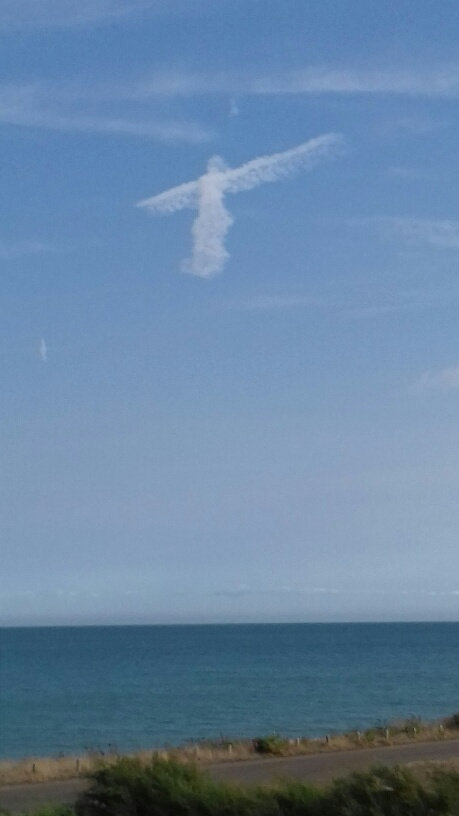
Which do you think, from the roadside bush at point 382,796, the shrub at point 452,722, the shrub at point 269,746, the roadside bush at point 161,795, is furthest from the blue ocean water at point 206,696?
the roadside bush at point 382,796

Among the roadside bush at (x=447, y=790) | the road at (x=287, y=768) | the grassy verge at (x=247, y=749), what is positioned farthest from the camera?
the grassy verge at (x=247, y=749)

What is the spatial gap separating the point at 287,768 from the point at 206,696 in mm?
53560

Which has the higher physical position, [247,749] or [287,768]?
[247,749]

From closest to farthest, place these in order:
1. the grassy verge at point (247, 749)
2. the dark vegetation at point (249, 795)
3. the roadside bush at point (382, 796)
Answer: the roadside bush at point (382, 796)
the dark vegetation at point (249, 795)
the grassy verge at point (247, 749)

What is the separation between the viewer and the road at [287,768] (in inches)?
901

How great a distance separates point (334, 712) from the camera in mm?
66312

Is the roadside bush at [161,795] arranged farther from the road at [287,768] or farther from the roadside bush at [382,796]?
the road at [287,768]

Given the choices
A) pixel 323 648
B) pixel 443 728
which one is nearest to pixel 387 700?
pixel 443 728

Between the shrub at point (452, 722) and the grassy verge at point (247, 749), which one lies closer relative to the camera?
the grassy verge at point (247, 749)

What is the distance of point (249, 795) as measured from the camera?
666 inches

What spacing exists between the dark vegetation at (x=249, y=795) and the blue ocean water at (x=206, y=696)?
26497 millimetres

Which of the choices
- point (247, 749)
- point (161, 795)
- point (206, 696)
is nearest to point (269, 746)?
point (247, 749)

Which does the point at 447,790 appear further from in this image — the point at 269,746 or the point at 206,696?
the point at 206,696

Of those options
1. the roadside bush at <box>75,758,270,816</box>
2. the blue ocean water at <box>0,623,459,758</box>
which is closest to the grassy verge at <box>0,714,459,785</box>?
the roadside bush at <box>75,758,270,816</box>
